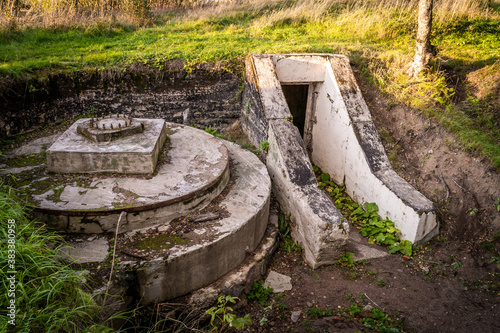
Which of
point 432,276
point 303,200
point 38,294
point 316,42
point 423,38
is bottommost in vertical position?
point 432,276

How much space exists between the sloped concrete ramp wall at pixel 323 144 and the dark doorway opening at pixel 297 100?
1031mm

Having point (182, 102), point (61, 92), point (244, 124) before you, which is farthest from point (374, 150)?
point (61, 92)

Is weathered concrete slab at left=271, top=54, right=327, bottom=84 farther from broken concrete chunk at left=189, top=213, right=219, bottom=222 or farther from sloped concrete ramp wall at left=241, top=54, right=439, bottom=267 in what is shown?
broken concrete chunk at left=189, top=213, right=219, bottom=222

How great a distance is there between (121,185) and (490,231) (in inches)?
202

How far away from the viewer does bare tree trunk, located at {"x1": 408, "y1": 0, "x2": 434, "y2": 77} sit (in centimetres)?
652

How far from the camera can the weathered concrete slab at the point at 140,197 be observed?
377cm

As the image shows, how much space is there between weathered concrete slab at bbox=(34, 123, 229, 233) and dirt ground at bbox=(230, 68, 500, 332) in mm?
1593

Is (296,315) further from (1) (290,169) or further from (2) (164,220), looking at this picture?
(1) (290,169)

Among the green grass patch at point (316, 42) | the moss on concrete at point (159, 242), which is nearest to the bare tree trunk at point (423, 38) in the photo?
the green grass patch at point (316, 42)

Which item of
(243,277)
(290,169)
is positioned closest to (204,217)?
(243,277)

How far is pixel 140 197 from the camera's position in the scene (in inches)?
159

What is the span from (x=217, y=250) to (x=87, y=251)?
1423 millimetres

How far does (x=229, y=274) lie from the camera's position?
14.3 ft

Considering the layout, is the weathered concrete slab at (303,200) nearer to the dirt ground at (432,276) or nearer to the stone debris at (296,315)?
the dirt ground at (432,276)
